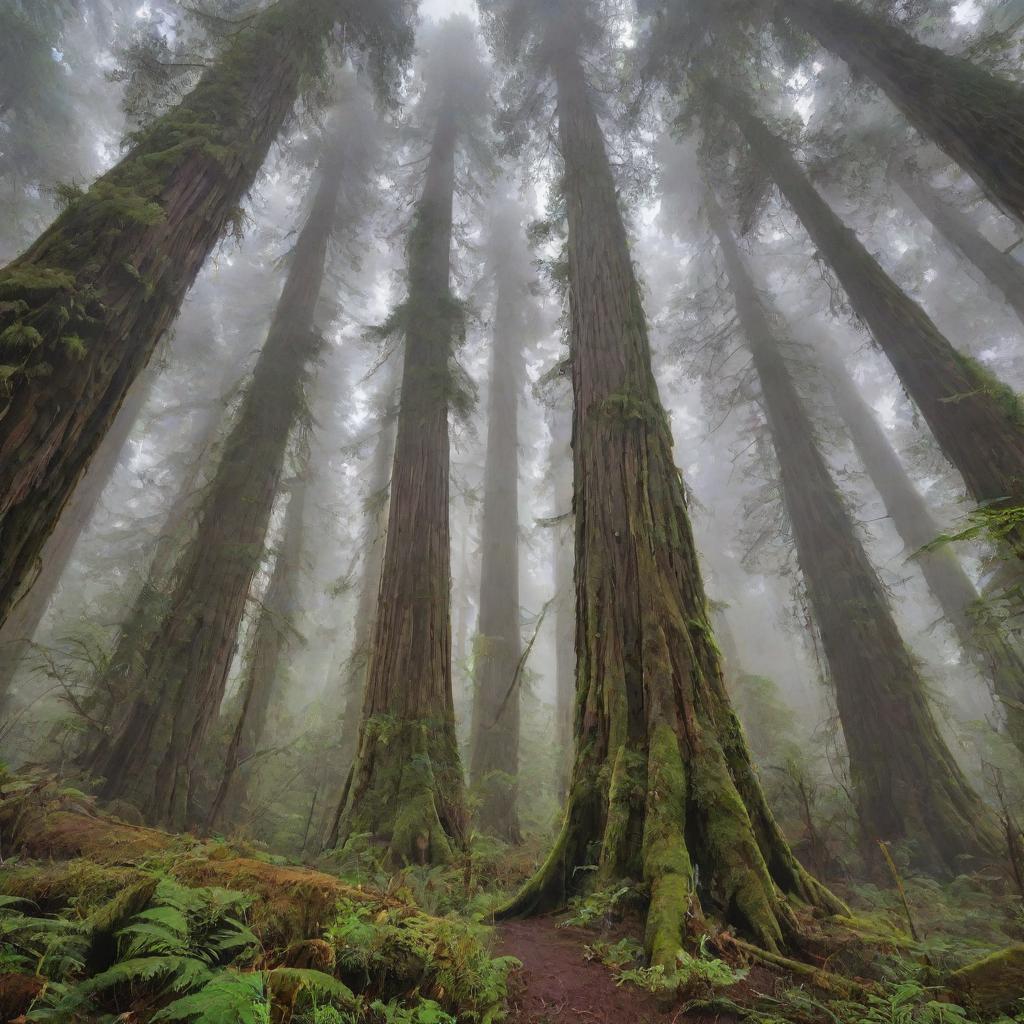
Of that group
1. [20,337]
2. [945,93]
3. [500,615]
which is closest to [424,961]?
[20,337]

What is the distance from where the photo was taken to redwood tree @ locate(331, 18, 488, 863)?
4.85 metres

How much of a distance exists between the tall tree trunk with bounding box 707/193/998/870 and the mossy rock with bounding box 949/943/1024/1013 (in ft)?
16.9

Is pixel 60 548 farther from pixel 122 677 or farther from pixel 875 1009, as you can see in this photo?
pixel 875 1009

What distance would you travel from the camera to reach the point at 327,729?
14102 millimetres

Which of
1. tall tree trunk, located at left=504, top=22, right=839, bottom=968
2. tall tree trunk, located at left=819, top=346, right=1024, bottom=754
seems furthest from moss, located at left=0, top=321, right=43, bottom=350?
tall tree trunk, located at left=819, top=346, right=1024, bottom=754

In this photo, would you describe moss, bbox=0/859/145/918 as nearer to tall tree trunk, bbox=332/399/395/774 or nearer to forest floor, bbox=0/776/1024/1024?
forest floor, bbox=0/776/1024/1024

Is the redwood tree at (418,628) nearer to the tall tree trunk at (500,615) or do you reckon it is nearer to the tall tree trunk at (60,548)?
the tall tree trunk at (500,615)

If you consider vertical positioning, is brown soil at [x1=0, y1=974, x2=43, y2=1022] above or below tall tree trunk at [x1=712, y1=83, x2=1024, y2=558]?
below

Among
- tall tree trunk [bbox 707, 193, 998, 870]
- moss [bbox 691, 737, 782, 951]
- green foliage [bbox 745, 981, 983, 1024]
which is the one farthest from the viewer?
tall tree trunk [bbox 707, 193, 998, 870]

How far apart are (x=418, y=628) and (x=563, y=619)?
35.8 feet

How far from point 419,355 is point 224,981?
779 centimetres

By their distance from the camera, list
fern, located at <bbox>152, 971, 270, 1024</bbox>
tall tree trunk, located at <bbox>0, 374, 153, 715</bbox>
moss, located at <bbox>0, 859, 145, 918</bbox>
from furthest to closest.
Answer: tall tree trunk, located at <bbox>0, 374, 153, 715</bbox> → moss, located at <bbox>0, 859, 145, 918</bbox> → fern, located at <bbox>152, 971, 270, 1024</bbox>

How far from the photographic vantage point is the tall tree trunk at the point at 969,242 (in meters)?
12.9

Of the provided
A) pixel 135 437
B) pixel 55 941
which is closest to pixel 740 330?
pixel 55 941
